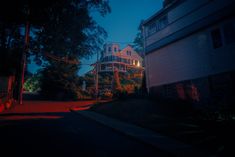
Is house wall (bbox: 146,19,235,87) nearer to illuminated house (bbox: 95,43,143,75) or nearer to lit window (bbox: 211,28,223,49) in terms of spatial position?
lit window (bbox: 211,28,223,49)

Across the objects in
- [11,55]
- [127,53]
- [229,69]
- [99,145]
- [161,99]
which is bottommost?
[99,145]

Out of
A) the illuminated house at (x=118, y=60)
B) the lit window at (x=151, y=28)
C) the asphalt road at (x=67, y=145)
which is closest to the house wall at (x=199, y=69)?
the lit window at (x=151, y=28)

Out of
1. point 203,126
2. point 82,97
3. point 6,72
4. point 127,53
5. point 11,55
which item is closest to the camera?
point 203,126

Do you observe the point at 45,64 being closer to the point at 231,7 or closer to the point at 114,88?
the point at 114,88

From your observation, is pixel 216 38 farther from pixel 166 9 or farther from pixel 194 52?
pixel 166 9

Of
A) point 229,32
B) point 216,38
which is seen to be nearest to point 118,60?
point 216,38

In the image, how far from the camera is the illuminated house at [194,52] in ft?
34.8

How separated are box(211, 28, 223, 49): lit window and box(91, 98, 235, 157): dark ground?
195 inches

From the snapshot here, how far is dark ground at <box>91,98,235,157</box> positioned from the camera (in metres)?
5.65

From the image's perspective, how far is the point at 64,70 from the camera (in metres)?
27.3

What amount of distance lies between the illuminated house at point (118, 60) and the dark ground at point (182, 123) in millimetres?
27447

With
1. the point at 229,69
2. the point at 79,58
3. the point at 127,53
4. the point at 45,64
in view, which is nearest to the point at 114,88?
the point at 79,58

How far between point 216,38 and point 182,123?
7.24 m

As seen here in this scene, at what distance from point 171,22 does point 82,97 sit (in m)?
18.9
